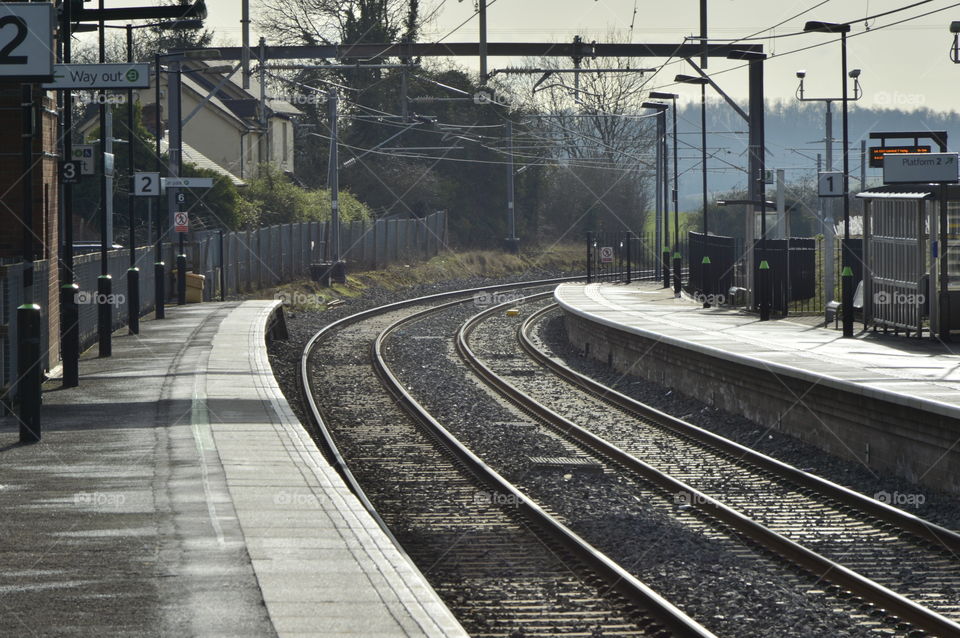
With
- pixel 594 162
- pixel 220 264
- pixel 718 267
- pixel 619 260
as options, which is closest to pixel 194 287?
pixel 220 264

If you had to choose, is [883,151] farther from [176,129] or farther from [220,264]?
[220,264]

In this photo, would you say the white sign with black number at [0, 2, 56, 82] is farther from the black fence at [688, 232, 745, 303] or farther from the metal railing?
the black fence at [688, 232, 745, 303]

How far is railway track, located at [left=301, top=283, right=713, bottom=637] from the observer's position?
26.9 ft

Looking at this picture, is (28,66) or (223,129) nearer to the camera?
(28,66)

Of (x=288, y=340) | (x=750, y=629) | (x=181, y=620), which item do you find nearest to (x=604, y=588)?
(x=750, y=629)

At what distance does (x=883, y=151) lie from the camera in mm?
23109

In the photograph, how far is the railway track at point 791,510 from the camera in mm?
8773

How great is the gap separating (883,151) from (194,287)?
72.2ft

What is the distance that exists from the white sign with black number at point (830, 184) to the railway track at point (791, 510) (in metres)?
8.10

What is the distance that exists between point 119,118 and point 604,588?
1729 inches

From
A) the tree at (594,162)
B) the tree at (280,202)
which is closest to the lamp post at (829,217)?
the tree at (280,202)

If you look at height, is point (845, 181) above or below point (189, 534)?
above

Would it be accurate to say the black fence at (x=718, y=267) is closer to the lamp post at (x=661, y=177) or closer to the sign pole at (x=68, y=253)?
the lamp post at (x=661, y=177)

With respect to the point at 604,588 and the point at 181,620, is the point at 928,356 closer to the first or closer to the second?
the point at 604,588
